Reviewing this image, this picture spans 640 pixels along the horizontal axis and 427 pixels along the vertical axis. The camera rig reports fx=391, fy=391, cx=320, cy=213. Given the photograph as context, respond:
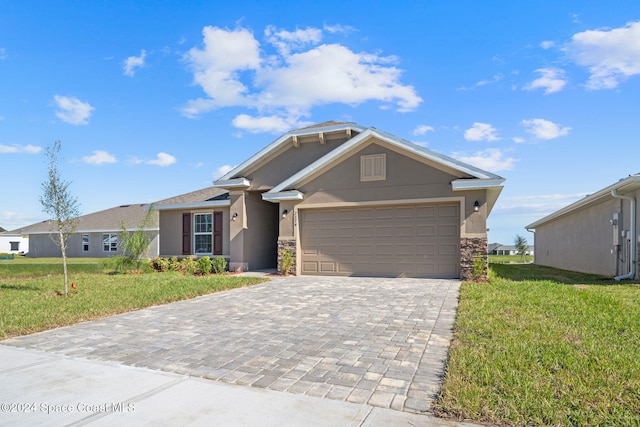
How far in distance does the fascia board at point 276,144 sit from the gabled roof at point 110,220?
17076mm

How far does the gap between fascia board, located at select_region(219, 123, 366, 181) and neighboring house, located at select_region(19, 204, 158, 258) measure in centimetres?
1577

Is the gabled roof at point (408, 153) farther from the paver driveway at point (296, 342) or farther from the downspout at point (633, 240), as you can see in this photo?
the downspout at point (633, 240)

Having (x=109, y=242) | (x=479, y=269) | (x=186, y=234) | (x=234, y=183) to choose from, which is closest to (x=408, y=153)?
(x=479, y=269)

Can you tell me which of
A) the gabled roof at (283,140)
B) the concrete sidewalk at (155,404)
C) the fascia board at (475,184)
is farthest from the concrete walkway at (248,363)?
the gabled roof at (283,140)

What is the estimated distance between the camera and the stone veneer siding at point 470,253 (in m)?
11.3

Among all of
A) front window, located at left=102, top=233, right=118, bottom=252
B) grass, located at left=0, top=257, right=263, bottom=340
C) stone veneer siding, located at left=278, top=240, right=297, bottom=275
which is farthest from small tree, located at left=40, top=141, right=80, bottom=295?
front window, located at left=102, top=233, right=118, bottom=252

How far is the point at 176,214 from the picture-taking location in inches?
704

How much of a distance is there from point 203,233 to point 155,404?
14421 millimetres

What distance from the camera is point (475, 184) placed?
11273 mm

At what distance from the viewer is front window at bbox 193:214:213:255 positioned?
673 inches

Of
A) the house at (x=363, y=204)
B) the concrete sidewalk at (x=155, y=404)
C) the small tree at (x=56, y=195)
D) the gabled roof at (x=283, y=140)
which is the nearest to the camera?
the concrete sidewalk at (x=155, y=404)

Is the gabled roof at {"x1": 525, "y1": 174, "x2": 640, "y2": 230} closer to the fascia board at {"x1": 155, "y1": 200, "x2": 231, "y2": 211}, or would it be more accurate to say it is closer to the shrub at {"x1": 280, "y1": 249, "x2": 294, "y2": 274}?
the shrub at {"x1": 280, "y1": 249, "x2": 294, "y2": 274}

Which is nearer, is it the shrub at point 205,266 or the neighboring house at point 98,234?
the shrub at point 205,266

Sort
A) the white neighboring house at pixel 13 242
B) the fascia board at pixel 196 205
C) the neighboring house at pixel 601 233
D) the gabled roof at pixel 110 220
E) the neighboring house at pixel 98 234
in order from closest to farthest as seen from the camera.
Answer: the neighboring house at pixel 601 233
the fascia board at pixel 196 205
the neighboring house at pixel 98 234
the gabled roof at pixel 110 220
the white neighboring house at pixel 13 242
